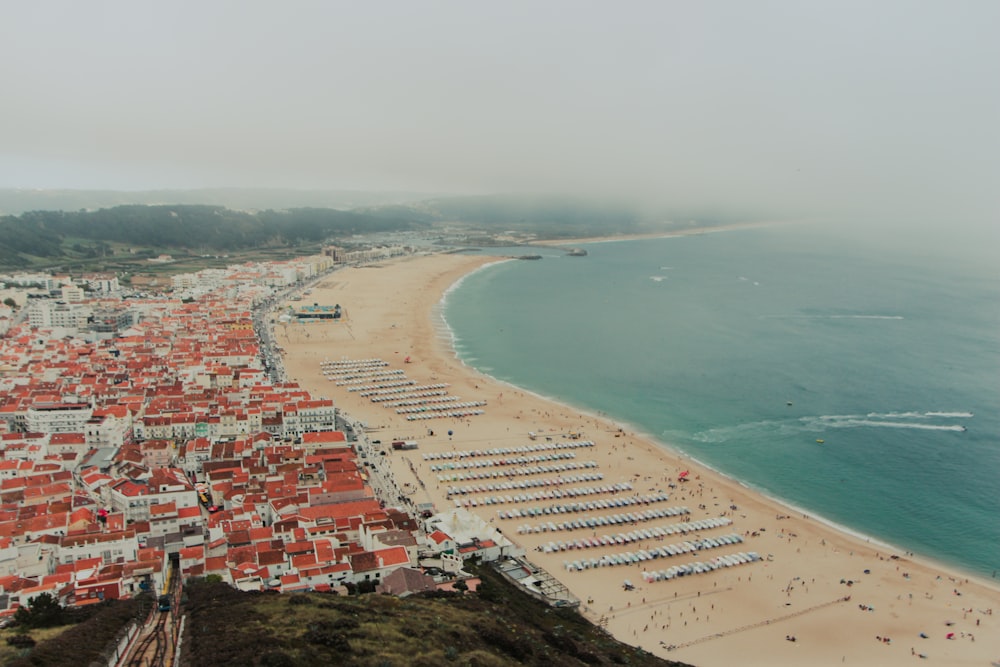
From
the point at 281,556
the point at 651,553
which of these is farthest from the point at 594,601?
the point at 281,556

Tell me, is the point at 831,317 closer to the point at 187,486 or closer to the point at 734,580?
the point at 734,580

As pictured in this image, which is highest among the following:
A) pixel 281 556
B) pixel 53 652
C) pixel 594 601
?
pixel 53 652

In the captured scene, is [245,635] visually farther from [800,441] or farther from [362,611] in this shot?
[800,441]

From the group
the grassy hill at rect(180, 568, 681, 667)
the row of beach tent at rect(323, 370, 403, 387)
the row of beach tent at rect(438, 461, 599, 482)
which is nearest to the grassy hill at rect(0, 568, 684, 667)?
the grassy hill at rect(180, 568, 681, 667)

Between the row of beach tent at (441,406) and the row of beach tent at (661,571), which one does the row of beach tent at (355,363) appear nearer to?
the row of beach tent at (441,406)

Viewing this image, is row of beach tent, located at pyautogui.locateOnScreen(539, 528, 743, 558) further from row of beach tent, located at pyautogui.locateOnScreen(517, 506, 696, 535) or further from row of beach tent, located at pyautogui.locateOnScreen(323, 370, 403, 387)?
row of beach tent, located at pyautogui.locateOnScreen(323, 370, 403, 387)

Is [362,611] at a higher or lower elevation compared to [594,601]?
higher
